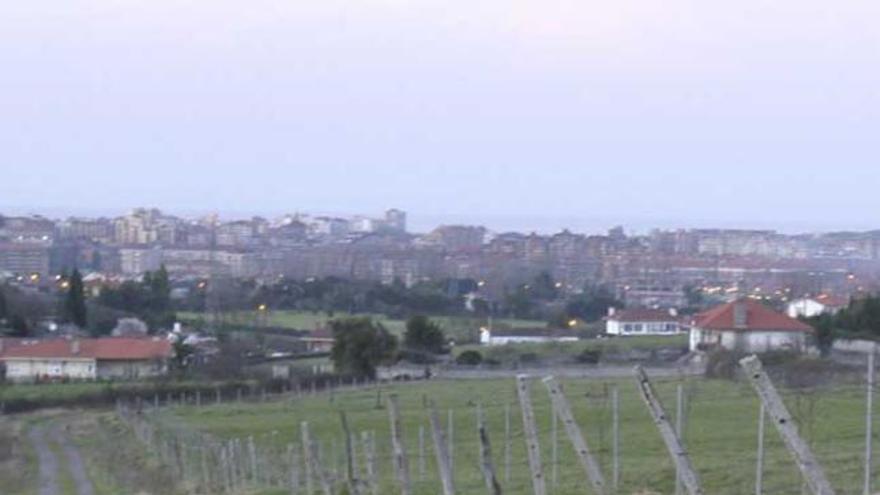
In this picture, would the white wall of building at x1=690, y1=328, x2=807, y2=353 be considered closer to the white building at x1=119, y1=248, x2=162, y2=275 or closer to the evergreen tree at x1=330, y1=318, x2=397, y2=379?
the evergreen tree at x1=330, y1=318, x2=397, y2=379

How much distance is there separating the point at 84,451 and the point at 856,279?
103 metres

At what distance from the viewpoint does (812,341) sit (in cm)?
5884

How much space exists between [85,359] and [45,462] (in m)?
30.9

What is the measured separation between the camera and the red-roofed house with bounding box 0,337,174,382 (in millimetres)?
64125

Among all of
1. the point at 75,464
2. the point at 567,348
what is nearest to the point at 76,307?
the point at 567,348

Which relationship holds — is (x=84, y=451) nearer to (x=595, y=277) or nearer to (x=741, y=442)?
(x=741, y=442)

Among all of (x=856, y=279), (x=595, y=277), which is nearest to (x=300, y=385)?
(x=856, y=279)

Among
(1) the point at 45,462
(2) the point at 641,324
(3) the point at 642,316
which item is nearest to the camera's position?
(1) the point at 45,462

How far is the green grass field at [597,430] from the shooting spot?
19.1 metres

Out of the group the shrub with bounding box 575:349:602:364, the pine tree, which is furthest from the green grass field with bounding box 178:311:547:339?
the shrub with bounding box 575:349:602:364

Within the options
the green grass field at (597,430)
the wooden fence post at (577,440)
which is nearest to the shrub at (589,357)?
the green grass field at (597,430)

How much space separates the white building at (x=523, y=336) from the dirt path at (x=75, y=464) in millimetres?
32070

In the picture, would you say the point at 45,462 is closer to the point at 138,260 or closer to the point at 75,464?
the point at 75,464

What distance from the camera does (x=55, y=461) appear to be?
35.5 metres
